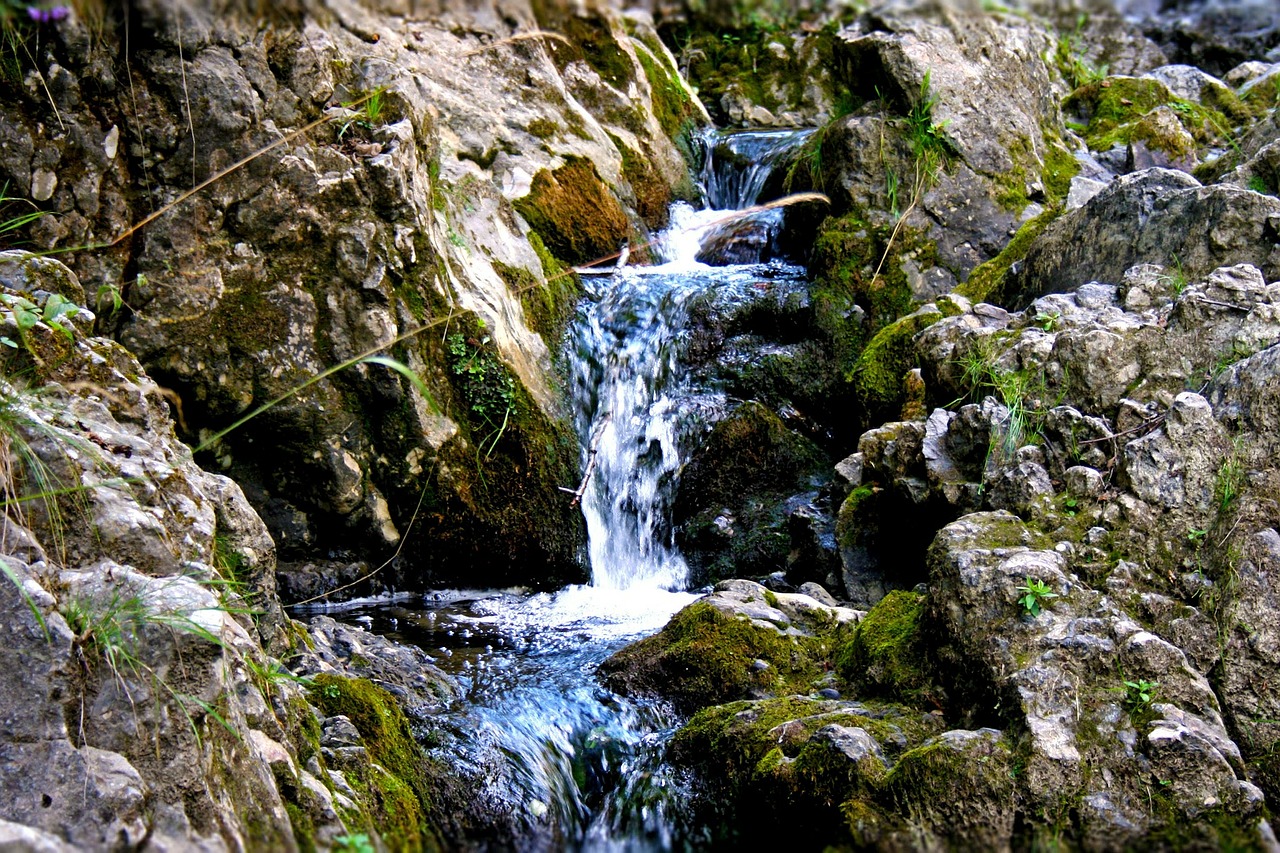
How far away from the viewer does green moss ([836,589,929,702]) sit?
374 cm

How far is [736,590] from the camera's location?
195 inches

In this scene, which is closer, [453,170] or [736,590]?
[736,590]

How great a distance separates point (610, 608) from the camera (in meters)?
5.89

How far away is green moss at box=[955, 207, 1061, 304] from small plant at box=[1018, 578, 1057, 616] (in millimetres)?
3381

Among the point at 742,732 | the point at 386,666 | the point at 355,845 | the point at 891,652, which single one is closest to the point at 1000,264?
the point at 891,652

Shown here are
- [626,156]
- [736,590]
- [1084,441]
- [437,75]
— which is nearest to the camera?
[1084,441]

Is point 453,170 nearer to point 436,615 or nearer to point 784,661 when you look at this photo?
point 436,615

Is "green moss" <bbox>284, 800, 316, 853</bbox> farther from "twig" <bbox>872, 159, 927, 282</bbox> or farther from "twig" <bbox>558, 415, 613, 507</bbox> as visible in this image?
"twig" <bbox>872, 159, 927, 282</bbox>

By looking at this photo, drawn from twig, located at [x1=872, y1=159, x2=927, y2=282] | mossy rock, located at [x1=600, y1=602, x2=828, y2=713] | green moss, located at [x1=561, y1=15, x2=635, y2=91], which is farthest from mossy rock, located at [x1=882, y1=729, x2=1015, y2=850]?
green moss, located at [x1=561, y1=15, x2=635, y2=91]

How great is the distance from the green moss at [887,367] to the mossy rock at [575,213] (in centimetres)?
233

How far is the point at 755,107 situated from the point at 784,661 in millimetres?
8049

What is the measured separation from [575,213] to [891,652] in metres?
4.74

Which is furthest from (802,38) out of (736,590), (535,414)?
(736,590)

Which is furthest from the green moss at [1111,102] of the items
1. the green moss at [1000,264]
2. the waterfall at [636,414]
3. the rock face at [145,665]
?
the rock face at [145,665]
